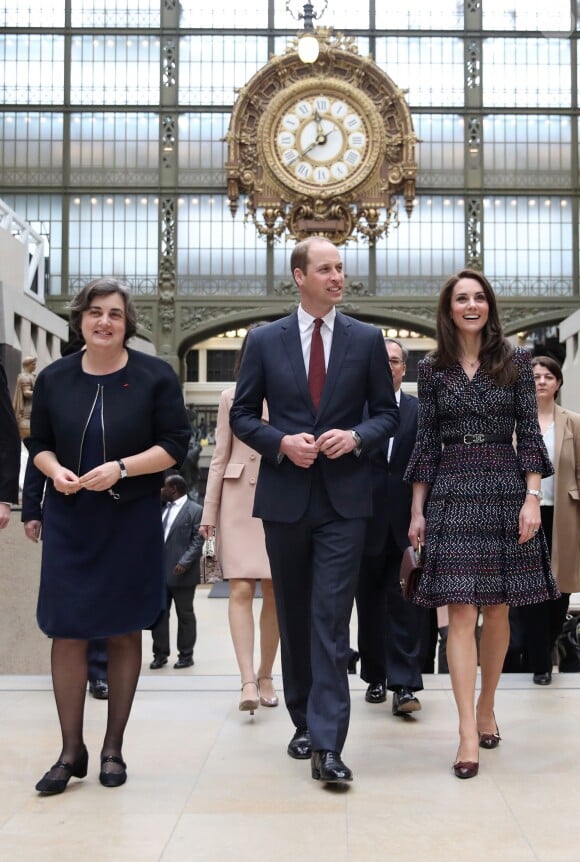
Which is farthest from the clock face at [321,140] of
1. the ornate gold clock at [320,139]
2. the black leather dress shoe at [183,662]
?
the black leather dress shoe at [183,662]

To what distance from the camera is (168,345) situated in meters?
25.9

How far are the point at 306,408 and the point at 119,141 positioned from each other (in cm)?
2377

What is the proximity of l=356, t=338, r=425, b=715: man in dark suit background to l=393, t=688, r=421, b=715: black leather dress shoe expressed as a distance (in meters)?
0.07

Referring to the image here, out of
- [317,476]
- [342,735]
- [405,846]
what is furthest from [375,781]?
[317,476]

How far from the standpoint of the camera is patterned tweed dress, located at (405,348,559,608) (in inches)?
159

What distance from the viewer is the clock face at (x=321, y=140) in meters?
25.4

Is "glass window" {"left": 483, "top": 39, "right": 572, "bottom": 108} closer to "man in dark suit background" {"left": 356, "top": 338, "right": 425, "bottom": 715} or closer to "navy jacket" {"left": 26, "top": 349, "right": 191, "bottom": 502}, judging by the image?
"man in dark suit background" {"left": 356, "top": 338, "right": 425, "bottom": 715}

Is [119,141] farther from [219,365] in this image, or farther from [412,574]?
[412,574]

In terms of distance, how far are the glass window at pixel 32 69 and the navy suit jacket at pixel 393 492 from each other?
76.7 ft

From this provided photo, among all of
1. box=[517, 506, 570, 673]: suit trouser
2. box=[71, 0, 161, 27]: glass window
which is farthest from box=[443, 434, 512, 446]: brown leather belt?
box=[71, 0, 161, 27]: glass window

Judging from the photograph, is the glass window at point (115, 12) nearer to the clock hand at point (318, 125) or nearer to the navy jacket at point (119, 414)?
the clock hand at point (318, 125)

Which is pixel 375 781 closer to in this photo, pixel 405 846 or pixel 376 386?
pixel 405 846

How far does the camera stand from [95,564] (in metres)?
3.79

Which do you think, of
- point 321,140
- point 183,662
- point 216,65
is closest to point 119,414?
point 183,662
